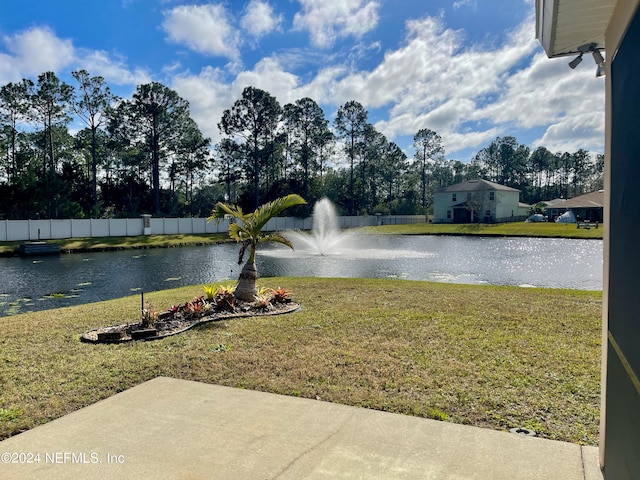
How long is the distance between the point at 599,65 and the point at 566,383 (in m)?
3.01

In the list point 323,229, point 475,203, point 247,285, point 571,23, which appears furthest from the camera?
point 475,203

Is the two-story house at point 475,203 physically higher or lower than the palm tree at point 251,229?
higher

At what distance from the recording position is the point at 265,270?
1769cm

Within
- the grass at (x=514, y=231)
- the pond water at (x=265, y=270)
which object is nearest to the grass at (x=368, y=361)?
the pond water at (x=265, y=270)

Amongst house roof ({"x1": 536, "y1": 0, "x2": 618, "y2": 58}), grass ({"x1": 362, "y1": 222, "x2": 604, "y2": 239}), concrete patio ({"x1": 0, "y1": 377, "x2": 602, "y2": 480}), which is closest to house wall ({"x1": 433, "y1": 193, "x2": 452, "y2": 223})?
grass ({"x1": 362, "y1": 222, "x2": 604, "y2": 239})

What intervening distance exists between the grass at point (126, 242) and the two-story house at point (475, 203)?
106ft

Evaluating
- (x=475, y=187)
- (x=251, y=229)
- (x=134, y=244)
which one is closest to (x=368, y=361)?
(x=251, y=229)

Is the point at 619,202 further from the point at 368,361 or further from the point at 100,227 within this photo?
the point at 100,227

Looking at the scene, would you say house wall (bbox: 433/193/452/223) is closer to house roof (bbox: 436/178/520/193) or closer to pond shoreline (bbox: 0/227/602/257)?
house roof (bbox: 436/178/520/193)

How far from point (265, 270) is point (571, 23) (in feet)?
51.2

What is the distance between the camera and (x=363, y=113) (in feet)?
179

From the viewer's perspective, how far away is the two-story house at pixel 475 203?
179 ft

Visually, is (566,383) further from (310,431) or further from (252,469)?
(252,469)

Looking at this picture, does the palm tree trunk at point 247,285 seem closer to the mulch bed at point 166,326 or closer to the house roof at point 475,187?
the mulch bed at point 166,326
